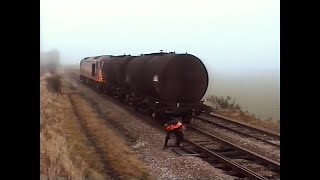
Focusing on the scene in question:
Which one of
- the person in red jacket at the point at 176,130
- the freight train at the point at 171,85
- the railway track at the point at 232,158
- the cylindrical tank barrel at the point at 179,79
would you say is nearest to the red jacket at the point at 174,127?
the person in red jacket at the point at 176,130

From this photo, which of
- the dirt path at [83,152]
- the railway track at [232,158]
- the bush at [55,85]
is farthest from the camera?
the bush at [55,85]

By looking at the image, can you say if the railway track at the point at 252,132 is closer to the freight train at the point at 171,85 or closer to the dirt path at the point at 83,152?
the freight train at the point at 171,85

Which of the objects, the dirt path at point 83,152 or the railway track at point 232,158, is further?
the railway track at point 232,158

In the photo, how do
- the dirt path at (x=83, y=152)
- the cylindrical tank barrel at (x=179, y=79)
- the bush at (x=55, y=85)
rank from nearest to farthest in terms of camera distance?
1. the dirt path at (x=83, y=152)
2. the cylindrical tank barrel at (x=179, y=79)
3. the bush at (x=55, y=85)

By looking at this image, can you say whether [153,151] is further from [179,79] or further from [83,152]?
[179,79]

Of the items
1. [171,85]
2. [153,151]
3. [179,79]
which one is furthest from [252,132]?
[153,151]

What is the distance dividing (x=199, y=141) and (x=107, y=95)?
11810 millimetres

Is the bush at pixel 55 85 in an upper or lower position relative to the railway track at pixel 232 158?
upper

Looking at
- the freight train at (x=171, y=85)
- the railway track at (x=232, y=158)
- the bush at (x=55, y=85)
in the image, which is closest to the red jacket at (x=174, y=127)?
the railway track at (x=232, y=158)

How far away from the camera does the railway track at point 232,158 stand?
823 cm

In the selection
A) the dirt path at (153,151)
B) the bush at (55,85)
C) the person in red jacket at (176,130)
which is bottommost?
the dirt path at (153,151)

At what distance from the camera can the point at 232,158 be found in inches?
377
